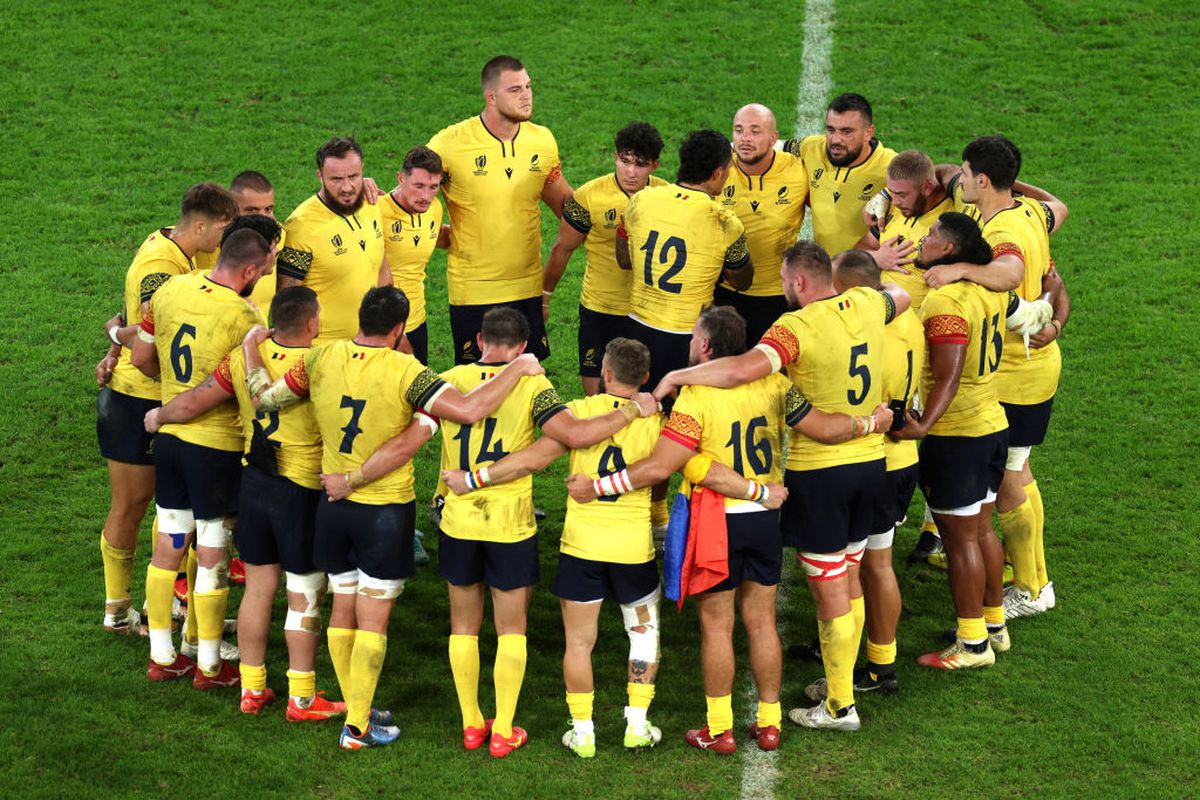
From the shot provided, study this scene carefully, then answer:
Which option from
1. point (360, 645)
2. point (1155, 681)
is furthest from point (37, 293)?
point (1155, 681)

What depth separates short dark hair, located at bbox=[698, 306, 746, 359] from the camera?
24.9 ft

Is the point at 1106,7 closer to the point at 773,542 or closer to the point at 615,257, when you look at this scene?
the point at 615,257

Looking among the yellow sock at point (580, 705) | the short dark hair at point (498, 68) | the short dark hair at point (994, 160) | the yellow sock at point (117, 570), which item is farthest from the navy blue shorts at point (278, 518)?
the short dark hair at point (994, 160)

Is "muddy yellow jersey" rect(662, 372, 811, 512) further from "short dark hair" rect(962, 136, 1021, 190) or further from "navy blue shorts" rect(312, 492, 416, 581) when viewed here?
"short dark hair" rect(962, 136, 1021, 190)

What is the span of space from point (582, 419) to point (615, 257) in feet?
9.07

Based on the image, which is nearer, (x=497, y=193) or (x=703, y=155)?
(x=703, y=155)

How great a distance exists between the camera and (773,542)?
769 centimetres

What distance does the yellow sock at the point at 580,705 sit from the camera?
765cm

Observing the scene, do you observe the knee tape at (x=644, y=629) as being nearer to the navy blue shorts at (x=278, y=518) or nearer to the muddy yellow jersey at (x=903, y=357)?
the muddy yellow jersey at (x=903, y=357)

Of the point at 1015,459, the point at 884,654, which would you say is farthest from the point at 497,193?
the point at 884,654

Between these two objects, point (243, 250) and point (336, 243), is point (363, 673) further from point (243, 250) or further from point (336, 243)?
point (336, 243)

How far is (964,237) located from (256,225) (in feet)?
13.0

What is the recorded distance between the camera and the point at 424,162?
957 centimetres

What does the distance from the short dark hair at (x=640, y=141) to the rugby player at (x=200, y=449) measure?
97.0 inches
